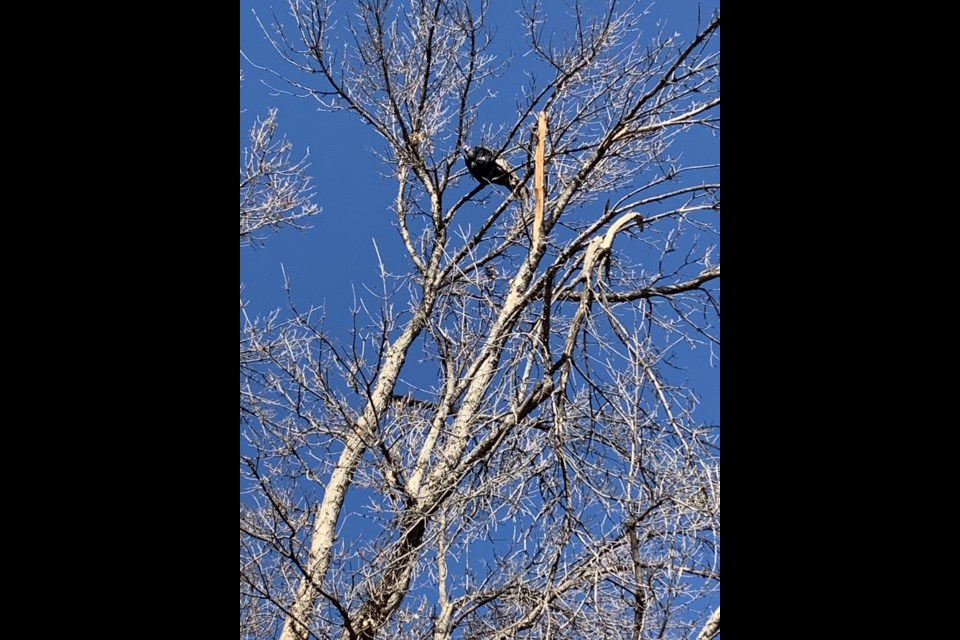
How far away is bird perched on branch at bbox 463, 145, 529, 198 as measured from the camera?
922 cm

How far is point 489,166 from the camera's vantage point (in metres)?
9.25

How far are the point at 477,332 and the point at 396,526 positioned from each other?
175cm

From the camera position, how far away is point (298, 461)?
6859mm

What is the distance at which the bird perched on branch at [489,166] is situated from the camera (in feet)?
30.2
